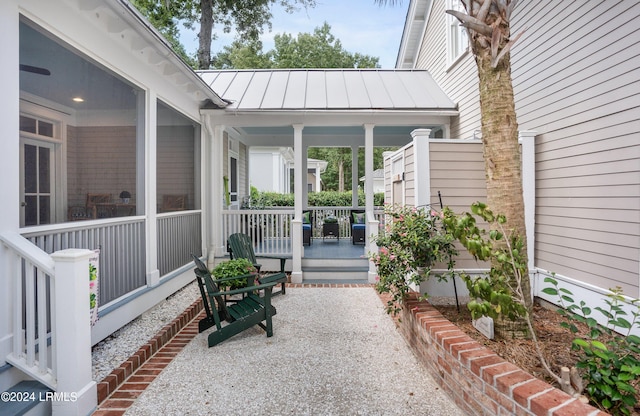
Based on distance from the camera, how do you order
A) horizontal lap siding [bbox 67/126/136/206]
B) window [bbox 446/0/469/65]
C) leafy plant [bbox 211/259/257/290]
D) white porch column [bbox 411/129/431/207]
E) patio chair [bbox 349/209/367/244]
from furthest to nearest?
patio chair [bbox 349/209/367/244], window [bbox 446/0/469/65], white porch column [bbox 411/129/431/207], leafy plant [bbox 211/259/257/290], horizontal lap siding [bbox 67/126/136/206]

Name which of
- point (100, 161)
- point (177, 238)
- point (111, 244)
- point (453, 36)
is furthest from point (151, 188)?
point (453, 36)

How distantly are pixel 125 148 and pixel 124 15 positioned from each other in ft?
5.15

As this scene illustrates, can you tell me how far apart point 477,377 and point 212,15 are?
17.0 metres

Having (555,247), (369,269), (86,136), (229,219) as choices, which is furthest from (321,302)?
(86,136)

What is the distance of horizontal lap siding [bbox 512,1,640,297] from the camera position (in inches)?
122

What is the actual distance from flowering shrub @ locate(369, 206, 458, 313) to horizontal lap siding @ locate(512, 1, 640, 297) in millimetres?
1502

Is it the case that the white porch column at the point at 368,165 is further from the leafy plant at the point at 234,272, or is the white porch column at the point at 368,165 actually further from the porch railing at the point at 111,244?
the porch railing at the point at 111,244

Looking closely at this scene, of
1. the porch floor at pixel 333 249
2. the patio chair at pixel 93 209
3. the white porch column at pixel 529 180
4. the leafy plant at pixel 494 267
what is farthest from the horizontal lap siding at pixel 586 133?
the patio chair at pixel 93 209

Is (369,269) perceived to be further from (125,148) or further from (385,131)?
(125,148)

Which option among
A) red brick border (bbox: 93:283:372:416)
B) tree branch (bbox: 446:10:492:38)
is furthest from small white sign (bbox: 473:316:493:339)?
red brick border (bbox: 93:283:372:416)

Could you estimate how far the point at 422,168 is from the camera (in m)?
4.12

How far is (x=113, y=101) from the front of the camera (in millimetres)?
3881

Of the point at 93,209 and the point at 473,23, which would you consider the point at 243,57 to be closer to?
the point at 93,209

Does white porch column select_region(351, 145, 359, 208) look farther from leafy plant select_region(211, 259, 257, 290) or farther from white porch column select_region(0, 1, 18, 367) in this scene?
white porch column select_region(0, 1, 18, 367)
